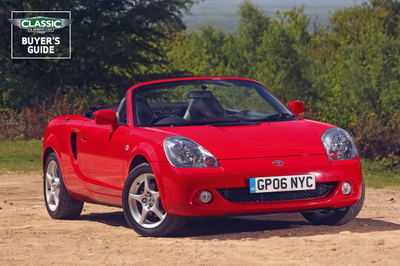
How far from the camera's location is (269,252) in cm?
515

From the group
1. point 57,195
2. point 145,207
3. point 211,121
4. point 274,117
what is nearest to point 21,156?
point 57,195

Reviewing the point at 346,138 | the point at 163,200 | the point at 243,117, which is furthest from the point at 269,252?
the point at 243,117

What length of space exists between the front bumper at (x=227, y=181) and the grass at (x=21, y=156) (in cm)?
927

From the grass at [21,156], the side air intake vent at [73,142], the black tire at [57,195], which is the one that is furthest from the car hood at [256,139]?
the grass at [21,156]

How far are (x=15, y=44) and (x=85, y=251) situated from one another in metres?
27.6

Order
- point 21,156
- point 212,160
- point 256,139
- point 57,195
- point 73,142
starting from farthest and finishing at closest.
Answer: point 21,156, point 57,195, point 73,142, point 256,139, point 212,160

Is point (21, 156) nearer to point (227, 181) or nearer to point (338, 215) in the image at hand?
point (338, 215)

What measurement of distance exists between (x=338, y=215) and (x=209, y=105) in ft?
5.33

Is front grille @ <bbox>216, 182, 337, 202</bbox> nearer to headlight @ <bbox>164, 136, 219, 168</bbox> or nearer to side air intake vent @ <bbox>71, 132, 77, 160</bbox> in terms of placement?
headlight @ <bbox>164, 136, 219, 168</bbox>

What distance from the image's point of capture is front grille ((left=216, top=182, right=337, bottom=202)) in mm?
5836

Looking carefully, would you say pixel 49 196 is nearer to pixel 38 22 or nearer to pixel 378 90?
pixel 38 22

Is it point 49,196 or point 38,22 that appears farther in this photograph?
point 38,22

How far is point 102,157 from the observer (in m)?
7.03

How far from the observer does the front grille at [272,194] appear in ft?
19.1
